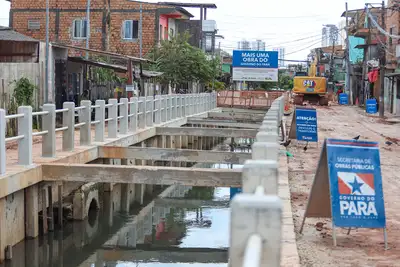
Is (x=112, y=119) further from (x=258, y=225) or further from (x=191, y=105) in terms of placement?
(x=258, y=225)

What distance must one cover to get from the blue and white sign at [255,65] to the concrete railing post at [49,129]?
3672 centimetres

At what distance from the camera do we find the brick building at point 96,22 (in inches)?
1811

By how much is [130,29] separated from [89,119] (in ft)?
103

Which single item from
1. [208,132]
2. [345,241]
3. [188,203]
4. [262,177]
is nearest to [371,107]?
[208,132]

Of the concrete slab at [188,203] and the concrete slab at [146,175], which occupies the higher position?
the concrete slab at [146,175]

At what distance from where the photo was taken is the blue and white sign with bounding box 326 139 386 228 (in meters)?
8.17

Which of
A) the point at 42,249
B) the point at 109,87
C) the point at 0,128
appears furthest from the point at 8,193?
the point at 109,87

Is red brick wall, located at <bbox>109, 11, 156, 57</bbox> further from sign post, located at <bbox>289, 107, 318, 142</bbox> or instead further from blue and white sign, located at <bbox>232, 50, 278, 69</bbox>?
sign post, located at <bbox>289, 107, 318, 142</bbox>

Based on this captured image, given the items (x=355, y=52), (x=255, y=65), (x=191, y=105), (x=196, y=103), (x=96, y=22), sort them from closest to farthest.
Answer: (x=191, y=105) → (x=196, y=103) → (x=96, y=22) → (x=255, y=65) → (x=355, y=52)

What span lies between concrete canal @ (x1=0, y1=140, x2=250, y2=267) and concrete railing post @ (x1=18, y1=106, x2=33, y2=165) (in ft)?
4.83

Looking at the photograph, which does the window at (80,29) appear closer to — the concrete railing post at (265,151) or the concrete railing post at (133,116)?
the concrete railing post at (133,116)

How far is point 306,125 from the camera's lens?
21.1 meters

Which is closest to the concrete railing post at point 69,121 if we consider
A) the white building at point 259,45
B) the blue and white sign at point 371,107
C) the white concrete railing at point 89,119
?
the white concrete railing at point 89,119

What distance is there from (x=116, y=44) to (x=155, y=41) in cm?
269
